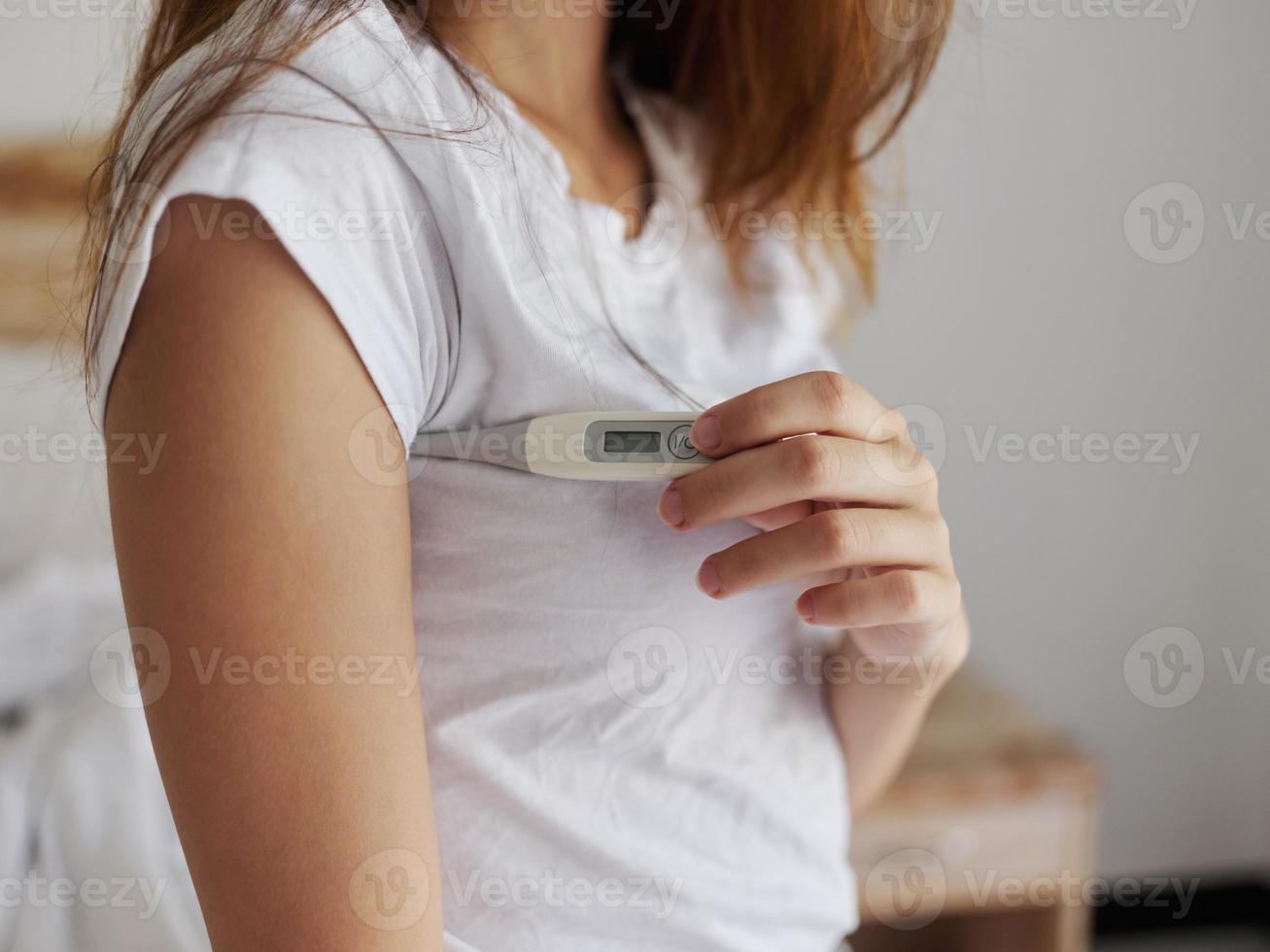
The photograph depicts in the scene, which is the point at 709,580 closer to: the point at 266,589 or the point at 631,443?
the point at 631,443

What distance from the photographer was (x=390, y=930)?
42 cm

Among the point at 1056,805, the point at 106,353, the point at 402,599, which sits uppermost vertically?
the point at 106,353

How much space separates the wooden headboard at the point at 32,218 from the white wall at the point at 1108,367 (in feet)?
3.88

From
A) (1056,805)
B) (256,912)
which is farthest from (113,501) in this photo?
(1056,805)

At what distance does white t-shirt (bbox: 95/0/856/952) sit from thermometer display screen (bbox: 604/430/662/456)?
3cm

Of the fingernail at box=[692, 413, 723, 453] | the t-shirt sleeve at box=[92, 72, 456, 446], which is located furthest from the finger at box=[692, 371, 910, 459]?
the t-shirt sleeve at box=[92, 72, 456, 446]

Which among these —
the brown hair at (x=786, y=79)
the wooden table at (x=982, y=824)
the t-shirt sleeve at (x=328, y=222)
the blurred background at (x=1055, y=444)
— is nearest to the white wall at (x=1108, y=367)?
the blurred background at (x=1055, y=444)

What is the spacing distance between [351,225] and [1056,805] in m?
1.22

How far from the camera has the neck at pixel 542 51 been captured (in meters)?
0.60

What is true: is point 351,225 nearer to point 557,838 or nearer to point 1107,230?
point 557,838

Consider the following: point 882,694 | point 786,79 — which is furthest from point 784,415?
point 786,79

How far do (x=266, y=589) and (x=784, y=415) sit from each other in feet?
0.78

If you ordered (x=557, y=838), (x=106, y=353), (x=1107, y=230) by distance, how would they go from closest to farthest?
(x=106, y=353) < (x=557, y=838) < (x=1107, y=230)

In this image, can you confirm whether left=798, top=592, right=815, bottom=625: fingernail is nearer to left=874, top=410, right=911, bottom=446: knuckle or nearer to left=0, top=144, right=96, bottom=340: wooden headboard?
left=874, top=410, right=911, bottom=446: knuckle
